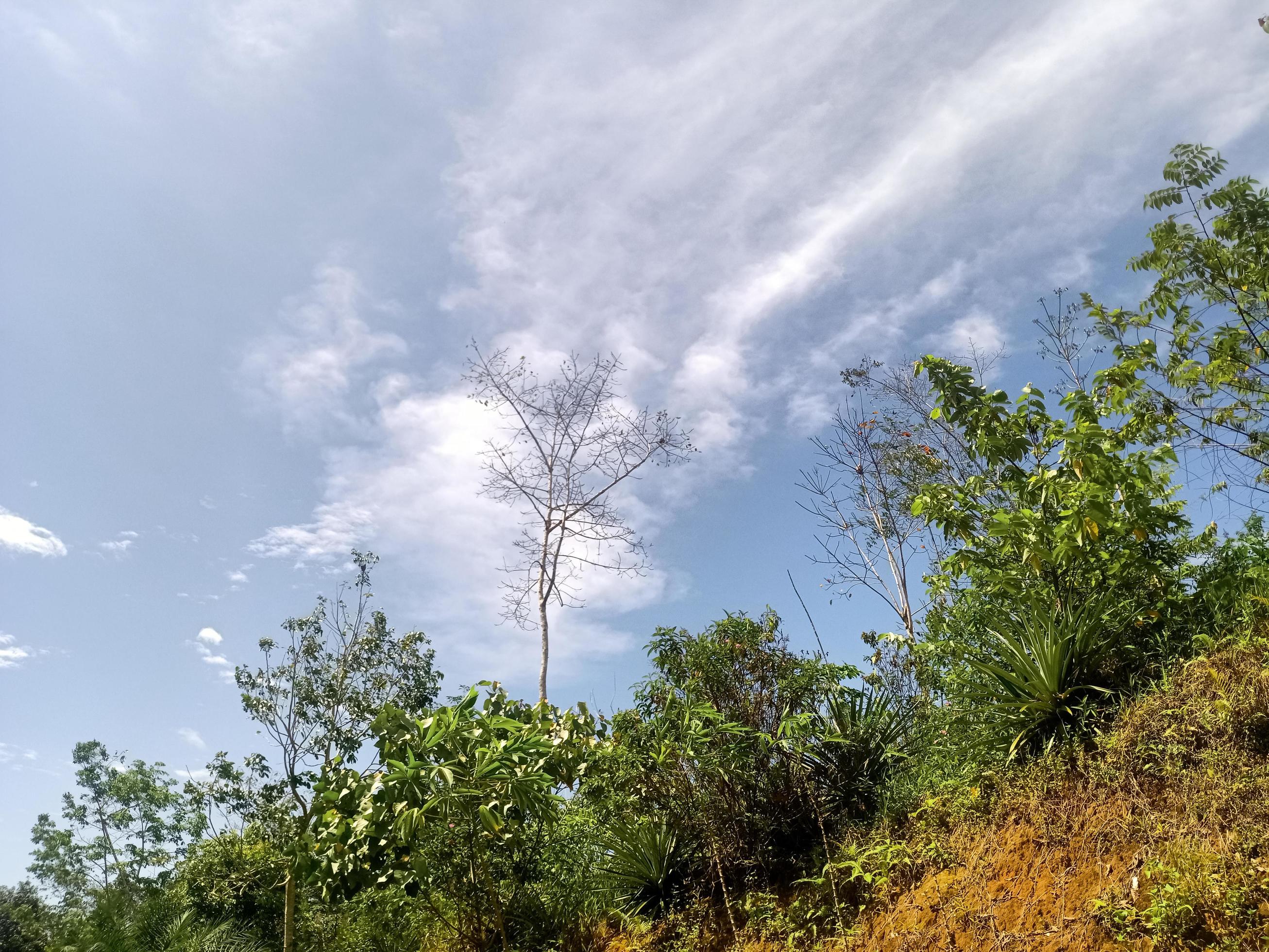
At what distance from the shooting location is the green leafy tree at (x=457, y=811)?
14.9 ft

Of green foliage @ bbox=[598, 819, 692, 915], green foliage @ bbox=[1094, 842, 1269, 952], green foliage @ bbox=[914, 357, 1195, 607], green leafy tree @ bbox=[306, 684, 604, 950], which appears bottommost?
green foliage @ bbox=[1094, 842, 1269, 952]

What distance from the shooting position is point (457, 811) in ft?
15.6

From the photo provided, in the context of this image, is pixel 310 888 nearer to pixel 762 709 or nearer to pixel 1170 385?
pixel 762 709

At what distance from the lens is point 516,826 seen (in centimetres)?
546

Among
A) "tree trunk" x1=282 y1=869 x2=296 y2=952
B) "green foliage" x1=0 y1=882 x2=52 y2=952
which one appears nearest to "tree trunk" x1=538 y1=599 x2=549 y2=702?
"tree trunk" x1=282 y1=869 x2=296 y2=952

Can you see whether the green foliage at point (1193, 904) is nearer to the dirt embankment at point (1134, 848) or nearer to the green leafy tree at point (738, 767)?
the dirt embankment at point (1134, 848)

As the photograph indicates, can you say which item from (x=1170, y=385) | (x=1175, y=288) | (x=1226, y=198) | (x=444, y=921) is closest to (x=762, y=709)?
(x=444, y=921)

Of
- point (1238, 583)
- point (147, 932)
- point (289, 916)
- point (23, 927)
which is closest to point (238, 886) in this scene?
point (147, 932)

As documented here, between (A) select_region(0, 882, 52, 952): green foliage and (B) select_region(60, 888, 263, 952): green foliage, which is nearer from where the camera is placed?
(B) select_region(60, 888, 263, 952): green foliage

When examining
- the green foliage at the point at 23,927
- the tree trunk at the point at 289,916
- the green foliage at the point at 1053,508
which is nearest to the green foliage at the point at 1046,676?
the green foliage at the point at 1053,508

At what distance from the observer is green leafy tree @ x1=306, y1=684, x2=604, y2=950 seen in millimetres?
4547

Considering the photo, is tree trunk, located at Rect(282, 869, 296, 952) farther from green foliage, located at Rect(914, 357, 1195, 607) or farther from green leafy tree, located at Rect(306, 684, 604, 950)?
green foliage, located at Rect(914, 357, 1195, 607)

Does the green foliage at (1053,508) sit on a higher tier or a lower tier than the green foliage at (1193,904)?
higher

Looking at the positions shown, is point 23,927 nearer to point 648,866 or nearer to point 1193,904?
point 648,866
